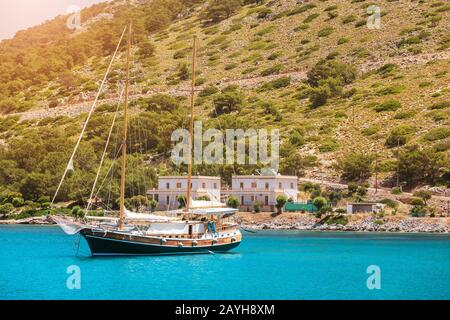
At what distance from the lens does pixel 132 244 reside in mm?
50094

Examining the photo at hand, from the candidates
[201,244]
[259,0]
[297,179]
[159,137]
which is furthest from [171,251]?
[259,0]

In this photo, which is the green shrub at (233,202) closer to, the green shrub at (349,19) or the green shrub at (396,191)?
the green shrub at (396,191)

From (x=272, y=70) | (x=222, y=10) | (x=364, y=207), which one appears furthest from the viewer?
(x=222, y=10)

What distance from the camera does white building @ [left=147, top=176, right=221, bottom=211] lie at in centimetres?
9162

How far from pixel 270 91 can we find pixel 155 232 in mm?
92666

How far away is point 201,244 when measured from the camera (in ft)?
174

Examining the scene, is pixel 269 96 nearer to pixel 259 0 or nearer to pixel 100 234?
pixel 259 0

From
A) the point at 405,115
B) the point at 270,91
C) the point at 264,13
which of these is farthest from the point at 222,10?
the point at 405,115

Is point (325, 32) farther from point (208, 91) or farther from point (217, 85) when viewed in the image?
point (208, 91)

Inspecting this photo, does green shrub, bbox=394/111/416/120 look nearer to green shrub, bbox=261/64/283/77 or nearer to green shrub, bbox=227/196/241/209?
green shrub, bbox=227/196/241/209

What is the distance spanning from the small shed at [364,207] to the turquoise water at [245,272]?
16963 millimetres

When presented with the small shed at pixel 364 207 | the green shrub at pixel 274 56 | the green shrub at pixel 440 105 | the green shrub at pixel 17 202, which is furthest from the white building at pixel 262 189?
the green shrub at pixel 274 56

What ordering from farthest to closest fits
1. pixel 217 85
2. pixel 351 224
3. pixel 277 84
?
pixel 217 85 → pixel 277 84 → pixel 351 224

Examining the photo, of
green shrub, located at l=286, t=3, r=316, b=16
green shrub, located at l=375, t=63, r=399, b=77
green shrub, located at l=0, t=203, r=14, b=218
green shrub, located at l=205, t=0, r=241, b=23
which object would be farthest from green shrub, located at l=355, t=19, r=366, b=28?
green shrub, located at l=0, t=203, r=14, b=218
